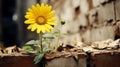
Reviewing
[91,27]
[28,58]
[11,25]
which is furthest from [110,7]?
[11,25]

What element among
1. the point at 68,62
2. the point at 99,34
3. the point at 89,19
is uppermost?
the point at 89,19

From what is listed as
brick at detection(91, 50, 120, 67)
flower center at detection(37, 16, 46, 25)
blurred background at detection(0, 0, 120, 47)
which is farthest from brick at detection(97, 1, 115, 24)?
flower center at detection(37, 16, 46, 25)

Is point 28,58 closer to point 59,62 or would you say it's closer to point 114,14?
point 59,62

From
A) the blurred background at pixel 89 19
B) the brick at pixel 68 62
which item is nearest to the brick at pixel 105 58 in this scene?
the brick at pixel 68 62

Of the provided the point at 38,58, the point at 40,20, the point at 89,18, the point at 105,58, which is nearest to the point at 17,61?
the point at 38,58

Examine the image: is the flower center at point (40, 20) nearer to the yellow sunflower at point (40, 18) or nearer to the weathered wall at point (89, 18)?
the yellow sunflower at point (40, 18)

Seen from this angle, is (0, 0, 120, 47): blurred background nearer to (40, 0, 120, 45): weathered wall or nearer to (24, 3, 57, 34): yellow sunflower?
(40, 0, 120, 45): weathered wall

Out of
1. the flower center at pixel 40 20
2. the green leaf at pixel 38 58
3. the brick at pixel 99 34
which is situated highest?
the flower center at pixel 40 20

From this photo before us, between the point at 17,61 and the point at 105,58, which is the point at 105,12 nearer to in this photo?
the point at 105,58
